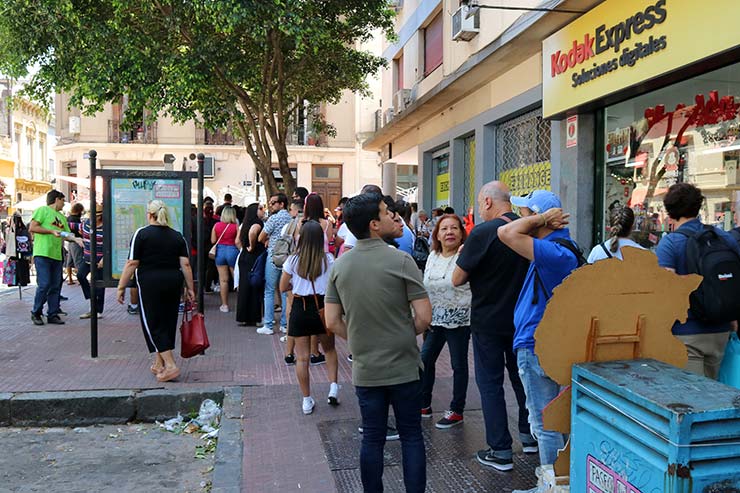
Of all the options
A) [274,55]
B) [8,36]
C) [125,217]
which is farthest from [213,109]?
[125,217]

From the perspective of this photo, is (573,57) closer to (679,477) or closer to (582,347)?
(582,347)

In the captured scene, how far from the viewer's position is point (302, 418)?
5441 mm

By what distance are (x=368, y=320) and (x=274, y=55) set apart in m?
10.8

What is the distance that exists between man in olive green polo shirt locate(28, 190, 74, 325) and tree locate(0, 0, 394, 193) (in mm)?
3324

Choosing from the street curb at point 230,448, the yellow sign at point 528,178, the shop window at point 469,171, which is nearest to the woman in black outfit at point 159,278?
the street curb at point 230,448

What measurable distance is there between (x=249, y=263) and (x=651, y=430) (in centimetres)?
777

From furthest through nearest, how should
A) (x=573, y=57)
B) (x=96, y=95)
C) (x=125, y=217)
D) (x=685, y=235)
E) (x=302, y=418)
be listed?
(x=96, y=95), (x=573, y=57), (x=125, y=217), (x=302, y=418), (x=685, y=235)

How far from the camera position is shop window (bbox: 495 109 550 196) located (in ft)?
33.6

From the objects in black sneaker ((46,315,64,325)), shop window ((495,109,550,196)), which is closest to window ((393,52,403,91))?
shop window ((495,109,550,196))

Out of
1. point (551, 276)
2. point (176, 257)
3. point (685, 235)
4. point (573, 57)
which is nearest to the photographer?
point (551, 276)

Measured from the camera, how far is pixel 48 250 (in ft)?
30.3

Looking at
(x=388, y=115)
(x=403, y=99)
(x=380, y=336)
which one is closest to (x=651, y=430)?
(x=380, y=336)

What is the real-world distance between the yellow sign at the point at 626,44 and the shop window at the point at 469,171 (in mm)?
4267

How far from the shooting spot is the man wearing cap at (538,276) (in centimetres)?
331
